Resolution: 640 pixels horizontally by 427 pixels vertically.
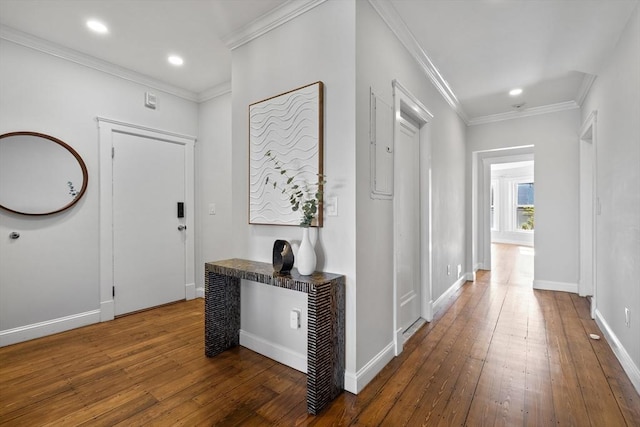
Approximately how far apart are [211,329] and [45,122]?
7.90 ft

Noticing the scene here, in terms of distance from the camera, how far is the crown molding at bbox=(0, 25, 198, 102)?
254cm

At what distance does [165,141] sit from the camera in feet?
11.7

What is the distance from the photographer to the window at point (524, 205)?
958cm

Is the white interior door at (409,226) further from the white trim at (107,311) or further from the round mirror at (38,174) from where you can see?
the round mirror at (38,174)

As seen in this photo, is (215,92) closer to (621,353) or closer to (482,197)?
(621,353)

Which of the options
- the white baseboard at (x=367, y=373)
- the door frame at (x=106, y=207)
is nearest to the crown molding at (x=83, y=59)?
the door frame at (x=106, y=207)

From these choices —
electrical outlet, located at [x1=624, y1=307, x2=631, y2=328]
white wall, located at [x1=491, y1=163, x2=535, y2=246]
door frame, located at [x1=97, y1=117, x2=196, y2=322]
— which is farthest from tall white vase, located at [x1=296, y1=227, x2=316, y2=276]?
white wall, located at [x1=491, y1=163, x2=535, y2=246]

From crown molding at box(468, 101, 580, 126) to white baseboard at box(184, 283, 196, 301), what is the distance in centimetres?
484

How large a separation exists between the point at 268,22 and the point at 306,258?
5.96 feet

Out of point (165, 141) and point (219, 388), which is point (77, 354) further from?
point (165, 141)

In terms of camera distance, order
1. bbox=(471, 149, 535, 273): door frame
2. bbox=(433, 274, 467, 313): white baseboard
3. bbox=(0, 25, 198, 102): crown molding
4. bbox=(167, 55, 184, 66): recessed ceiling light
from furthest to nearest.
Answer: bbox=(471, 149, 535, 273): door frame
bbox=(433, 274, 467, 313): white baseboard
bbox=(167, 55, 184, 66): recessed ceiling light
bbox=(0, 25, 198, 102): crown molding

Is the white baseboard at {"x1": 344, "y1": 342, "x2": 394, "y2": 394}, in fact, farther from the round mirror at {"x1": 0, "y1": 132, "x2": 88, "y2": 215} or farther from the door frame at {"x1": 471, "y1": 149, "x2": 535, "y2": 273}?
the door frame at {"x1": 471, "y1": 149, "x2": 535, "y2": 273}

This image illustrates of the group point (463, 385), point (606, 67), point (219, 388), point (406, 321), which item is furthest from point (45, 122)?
point (606, 67)

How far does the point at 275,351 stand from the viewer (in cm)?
227
